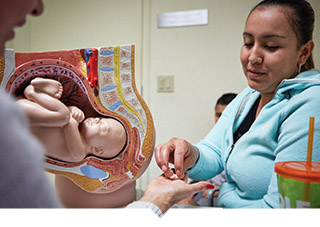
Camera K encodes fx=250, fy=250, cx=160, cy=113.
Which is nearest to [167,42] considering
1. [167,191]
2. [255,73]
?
[255,73]

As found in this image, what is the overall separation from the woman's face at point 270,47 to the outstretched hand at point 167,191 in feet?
0.72

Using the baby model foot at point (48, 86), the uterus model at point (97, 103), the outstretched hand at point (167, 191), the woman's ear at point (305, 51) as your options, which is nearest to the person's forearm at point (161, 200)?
the outstretched hand at point (167, 191)

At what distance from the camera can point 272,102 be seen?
445 millimetres

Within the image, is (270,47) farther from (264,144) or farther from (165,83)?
(165,83)

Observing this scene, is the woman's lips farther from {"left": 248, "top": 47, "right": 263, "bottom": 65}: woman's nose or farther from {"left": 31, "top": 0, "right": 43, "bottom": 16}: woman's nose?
{"left": 31, "top": 0, "right": 43, "bottom": 16}: woman's nose

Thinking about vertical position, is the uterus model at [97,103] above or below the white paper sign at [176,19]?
below

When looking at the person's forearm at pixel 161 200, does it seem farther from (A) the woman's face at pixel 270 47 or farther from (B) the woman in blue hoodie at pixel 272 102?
(A) the woman's face at pixel 270 47

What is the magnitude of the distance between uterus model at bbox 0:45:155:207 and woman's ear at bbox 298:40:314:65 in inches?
11.0

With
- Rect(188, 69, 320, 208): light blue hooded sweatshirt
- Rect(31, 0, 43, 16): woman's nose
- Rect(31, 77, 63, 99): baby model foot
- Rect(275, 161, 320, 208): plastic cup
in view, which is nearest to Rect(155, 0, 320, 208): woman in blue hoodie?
Rect(188, 69, 320, 208): light blue hooded sweatshirt

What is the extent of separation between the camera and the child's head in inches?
17.1

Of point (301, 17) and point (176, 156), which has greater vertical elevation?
point (301, 17)

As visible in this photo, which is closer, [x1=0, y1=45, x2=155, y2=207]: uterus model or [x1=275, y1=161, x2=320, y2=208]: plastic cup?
[x1=275, y1=161, x2=320, y2=208]: plastic cup

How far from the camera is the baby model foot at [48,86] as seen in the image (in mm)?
371

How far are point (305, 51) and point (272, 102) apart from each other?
98 mm
